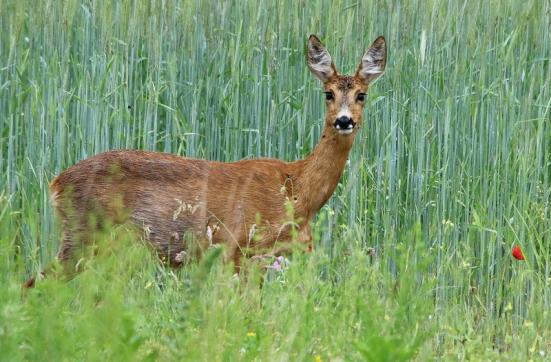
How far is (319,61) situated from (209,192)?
37.3 inches

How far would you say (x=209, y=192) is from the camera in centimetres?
612

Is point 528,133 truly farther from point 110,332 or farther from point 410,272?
point 110,332

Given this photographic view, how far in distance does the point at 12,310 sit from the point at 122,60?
386cm

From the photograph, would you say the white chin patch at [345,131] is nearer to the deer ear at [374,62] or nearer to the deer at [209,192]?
the deer at [209,192]

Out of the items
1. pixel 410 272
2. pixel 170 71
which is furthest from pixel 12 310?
pixel 170 71

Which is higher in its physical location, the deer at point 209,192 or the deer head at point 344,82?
the deer head at point 344,82

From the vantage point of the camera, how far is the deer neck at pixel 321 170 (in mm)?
6293

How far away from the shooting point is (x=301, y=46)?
6953mm

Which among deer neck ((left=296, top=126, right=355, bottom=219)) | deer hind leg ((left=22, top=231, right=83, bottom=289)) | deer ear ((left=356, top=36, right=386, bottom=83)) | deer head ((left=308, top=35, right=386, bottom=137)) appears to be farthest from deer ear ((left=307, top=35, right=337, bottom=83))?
deer hind leg ((left=22, top=231, right=83, bottom=289))

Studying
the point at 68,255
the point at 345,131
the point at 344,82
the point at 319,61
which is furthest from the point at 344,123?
the point at 68,255

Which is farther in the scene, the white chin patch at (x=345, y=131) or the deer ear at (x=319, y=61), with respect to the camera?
the deer ear at (x=319, y=61)

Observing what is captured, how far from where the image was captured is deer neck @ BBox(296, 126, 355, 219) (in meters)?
6.29

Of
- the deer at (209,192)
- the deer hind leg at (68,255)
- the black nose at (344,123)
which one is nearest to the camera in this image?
the deer hind leg at (68,255)

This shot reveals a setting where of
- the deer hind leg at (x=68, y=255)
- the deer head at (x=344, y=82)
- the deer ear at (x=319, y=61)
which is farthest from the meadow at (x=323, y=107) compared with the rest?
the deer ear at (x=319, y=61)
